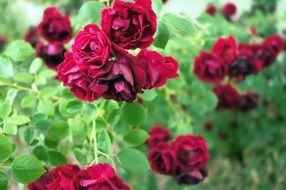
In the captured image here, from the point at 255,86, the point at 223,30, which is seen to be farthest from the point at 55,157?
the point at 255,86

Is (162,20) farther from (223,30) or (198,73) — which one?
(223,30)

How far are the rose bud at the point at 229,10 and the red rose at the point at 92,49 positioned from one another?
1939 millimetres

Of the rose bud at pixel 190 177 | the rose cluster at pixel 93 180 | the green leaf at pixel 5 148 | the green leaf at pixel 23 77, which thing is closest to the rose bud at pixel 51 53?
the green leaf at pixel 23 77

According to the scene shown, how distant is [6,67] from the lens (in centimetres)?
145

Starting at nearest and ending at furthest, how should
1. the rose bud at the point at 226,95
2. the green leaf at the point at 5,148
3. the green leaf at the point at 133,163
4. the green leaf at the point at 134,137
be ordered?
the green leaf at the point at 5,148 < the green leaf at the point at 133,163 < the green leaf at the point at 134,137 < the rose bud at the point at 226,95

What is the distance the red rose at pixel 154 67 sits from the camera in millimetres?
1108

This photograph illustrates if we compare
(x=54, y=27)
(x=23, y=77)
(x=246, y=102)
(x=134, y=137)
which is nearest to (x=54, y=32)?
(x=54, y=27)

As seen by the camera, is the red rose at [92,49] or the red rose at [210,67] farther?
the red rose at [210,67]

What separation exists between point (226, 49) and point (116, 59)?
0.85 m

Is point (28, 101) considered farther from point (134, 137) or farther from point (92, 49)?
point (92, 49)

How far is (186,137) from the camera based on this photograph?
5.45 feet

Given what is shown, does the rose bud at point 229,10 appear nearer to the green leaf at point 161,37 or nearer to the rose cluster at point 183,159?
the rose cluster at point 183,159

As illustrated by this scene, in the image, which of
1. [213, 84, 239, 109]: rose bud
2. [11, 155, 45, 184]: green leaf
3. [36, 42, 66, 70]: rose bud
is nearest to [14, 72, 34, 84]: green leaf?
[36, 42, 66, 70]: rose bud

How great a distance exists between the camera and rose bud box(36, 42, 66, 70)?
6.02ft
